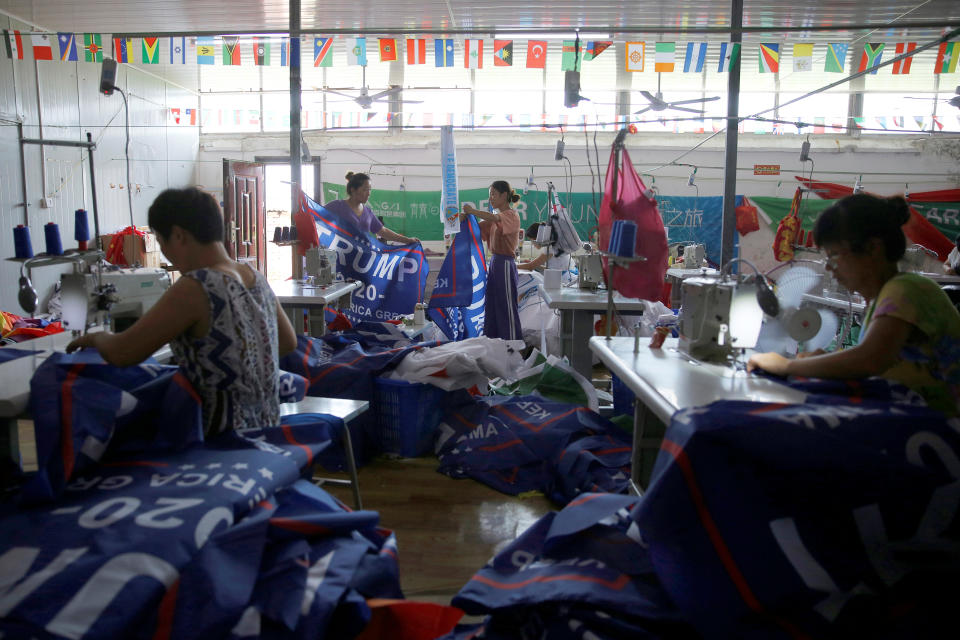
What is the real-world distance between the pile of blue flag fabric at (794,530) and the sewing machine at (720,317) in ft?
2.81

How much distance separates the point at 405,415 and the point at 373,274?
156 centimetres

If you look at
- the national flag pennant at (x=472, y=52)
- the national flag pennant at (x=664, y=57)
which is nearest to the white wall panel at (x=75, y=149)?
the national flag pennant at (x=472, y=52)

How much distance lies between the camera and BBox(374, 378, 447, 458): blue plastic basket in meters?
3.20

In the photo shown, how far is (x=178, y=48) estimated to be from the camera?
5.25 metres

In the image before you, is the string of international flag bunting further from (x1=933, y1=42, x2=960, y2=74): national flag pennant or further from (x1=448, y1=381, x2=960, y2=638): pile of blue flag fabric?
(x1=448, y1=381, x2=960, y2=638): pile of blue flag fabric

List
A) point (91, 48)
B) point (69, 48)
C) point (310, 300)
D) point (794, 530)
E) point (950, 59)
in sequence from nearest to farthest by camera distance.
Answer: point (794, 530) < point (310, 300) < point (91, 48) < point (69, 48) < point (950, 59)

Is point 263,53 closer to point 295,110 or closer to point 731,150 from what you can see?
point 295,110

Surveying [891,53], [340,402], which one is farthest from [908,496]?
[891,53]

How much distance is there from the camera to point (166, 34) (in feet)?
12.1

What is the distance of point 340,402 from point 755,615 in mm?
1700

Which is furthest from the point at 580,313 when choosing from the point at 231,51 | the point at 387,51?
the point at 231,51

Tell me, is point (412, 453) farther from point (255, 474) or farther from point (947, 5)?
point (947, 5)

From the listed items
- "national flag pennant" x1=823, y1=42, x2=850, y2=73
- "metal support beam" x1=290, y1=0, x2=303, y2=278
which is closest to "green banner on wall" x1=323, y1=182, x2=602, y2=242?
"national flag pennant" x1=823, y1=42, x2=850, y2=73

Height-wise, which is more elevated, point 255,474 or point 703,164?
point 703,164
